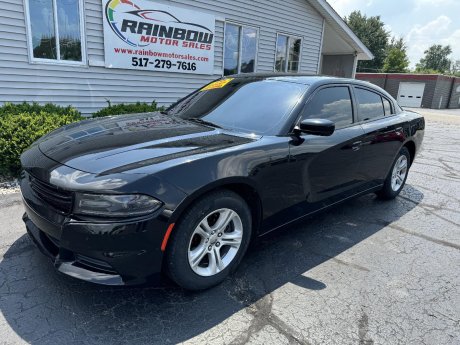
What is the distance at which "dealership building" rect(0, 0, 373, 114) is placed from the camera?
21.5ft

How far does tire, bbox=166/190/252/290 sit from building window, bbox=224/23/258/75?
26.3 feet

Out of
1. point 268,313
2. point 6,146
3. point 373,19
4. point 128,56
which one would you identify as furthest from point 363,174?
point 373,19

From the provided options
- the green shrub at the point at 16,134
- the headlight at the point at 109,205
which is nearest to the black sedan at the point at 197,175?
the headlight at the point at 109,205

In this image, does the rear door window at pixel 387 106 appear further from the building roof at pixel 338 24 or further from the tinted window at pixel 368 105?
the building roof at pixel 338 24

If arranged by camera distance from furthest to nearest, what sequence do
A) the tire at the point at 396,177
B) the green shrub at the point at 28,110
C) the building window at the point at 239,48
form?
the building window at the point at 239,48 → the green shrub at the point at 28,110 → the tire at the point at 396,177

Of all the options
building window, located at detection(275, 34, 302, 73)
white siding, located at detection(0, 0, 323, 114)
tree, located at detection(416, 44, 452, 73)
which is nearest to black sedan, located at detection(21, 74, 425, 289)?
white siding, located at detection(0, 0, 323, 114)

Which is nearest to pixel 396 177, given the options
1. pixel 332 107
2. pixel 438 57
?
pixel 332 107

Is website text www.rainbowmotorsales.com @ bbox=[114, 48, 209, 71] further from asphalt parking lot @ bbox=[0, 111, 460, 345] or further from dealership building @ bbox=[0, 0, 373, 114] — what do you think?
asphalt parking lot @ bbox=[0, 111, 460, 345]

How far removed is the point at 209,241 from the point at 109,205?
0.80 m

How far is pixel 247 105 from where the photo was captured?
3.36m

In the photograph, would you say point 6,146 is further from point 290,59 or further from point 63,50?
point 290,59

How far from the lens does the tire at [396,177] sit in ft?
15.5

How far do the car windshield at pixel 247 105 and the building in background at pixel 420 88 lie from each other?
32.0 m

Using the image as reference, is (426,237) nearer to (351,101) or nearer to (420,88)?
(351,101)
